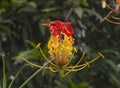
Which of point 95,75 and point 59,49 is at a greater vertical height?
point 59,49

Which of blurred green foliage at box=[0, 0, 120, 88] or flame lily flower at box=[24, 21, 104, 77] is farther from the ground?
flame lily flower at box=[24, 21, 104, 77]

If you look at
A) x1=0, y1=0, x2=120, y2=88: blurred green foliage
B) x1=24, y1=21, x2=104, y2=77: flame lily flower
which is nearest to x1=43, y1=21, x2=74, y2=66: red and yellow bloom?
x1=24, y1=21, x2=104, y2=77: flame lily flower

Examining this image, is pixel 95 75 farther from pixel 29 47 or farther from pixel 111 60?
pixel 29 47

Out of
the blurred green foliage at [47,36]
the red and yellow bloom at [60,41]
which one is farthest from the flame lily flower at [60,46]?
the blurred green foliage at [47,36]

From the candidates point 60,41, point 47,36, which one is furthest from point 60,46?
point 47,36

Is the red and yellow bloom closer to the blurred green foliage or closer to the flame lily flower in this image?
the flame lily flower

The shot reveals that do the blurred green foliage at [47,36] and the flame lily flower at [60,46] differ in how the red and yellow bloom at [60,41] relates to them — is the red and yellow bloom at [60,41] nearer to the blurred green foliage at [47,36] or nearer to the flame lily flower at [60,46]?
the flame lily flower at [60,46]

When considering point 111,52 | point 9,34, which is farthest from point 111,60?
point 9,34

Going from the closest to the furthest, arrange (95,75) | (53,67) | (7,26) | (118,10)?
(118,10)
(53,67)
(7,26)
(95,75)

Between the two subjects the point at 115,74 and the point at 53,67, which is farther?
the point at 115,74
